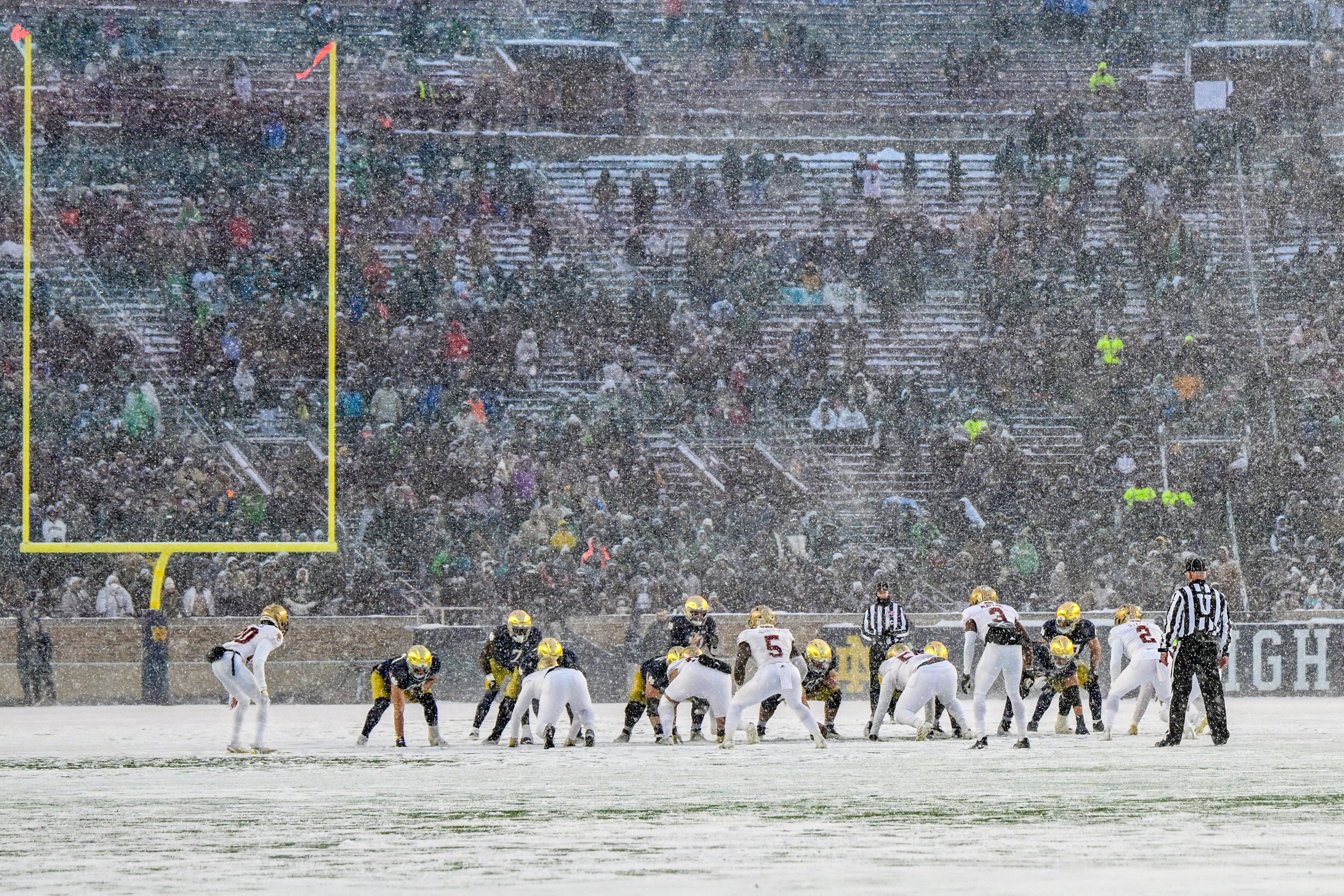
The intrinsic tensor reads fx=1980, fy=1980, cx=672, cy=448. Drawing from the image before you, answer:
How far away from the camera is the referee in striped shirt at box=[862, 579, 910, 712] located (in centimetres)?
1838

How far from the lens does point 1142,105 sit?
31.8 m

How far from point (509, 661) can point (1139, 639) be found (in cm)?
534

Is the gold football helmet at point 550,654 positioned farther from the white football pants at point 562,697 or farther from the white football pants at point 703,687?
the white football pants at point 703,687

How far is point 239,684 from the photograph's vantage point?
49.9ft

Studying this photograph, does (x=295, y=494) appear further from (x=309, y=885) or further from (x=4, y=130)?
(x=309, y=885)

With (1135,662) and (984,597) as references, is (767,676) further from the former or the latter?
(1135,662)

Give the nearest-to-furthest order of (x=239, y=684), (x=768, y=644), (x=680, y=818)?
(x=680, y=818) < (x=239, y=684) < (x=768, y=644)

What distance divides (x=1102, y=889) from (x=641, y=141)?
25.9m

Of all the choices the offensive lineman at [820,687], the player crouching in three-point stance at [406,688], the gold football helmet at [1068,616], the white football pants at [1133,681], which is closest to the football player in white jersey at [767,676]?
the offensive lineman at [820,687]

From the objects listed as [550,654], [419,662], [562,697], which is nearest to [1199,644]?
[562,697]

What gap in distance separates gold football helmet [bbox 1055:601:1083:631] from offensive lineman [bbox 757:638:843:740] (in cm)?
215

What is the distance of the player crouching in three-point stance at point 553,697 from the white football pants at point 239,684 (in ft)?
6.75

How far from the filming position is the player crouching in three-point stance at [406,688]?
16.0 m

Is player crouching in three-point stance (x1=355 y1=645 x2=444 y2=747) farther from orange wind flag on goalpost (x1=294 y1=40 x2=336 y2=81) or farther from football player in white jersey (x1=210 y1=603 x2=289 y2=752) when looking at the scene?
orange wind flag on goalpost (x1=294 y1=40 x2=336 y2=81)
